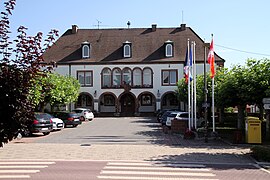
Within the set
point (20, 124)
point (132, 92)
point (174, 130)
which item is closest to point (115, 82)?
point (132, 92)

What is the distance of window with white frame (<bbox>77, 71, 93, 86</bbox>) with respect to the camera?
169 ft

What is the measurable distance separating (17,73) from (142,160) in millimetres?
7383

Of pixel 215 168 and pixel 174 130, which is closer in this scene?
pixel 215 168

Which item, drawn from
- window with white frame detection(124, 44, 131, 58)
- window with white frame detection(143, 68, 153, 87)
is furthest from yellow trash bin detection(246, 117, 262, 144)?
window with white frame detection(124, 44, 131, 58)

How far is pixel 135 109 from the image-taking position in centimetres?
5109

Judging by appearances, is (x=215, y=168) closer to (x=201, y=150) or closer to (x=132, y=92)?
(x=201, y=150)

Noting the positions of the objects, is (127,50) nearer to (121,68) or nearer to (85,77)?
(121,68)

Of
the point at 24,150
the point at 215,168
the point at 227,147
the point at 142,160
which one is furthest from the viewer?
the point at 227,147

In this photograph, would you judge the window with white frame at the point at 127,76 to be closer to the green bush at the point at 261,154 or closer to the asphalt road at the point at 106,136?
the asphalt road at the point at 106,136

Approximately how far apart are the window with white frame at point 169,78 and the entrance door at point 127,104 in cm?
568

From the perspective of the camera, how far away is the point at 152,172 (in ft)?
36.7

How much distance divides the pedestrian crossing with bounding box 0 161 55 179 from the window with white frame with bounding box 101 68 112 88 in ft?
126

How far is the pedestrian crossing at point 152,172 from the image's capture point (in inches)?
407

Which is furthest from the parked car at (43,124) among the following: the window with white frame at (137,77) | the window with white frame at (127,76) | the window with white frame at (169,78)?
the window with white frame at (169,78)
